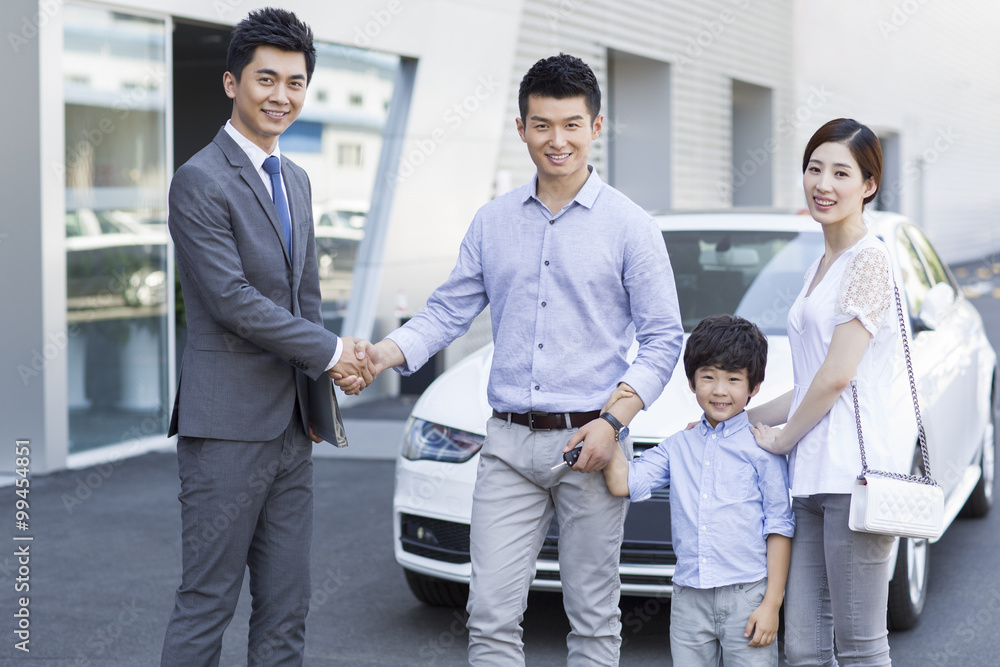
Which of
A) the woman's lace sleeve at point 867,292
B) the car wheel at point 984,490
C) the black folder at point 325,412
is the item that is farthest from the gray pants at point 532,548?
the car wheel at point 984,490

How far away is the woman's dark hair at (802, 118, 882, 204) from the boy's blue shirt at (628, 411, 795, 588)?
0.71 meters

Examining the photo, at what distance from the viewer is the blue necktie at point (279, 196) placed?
126 inches

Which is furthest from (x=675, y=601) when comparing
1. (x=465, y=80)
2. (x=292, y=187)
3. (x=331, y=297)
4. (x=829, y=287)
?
(x=465, y=80)

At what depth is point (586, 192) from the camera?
10.2 ft

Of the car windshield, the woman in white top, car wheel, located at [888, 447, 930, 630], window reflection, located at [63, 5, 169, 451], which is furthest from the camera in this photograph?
window reflection, located at [63, 5, 169, 451]

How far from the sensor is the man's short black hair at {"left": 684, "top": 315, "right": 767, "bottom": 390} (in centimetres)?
292

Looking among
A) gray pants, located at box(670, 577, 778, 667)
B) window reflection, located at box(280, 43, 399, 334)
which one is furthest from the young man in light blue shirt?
window reflection, located at box(280, 43, 399, 334)

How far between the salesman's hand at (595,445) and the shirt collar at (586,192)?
604mm

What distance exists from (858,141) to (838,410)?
2.24 ft

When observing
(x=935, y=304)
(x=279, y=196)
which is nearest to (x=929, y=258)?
(x=935, y=304)

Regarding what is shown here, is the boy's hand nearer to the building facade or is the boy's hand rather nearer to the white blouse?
the white blouse

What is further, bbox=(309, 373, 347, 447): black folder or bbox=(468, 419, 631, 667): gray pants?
bbox=(309, 373, 347, 447): black folder

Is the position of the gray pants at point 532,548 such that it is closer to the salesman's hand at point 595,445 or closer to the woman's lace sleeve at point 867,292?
the salesman's hand at point 595,445

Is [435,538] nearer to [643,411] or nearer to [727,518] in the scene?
[643,411]
